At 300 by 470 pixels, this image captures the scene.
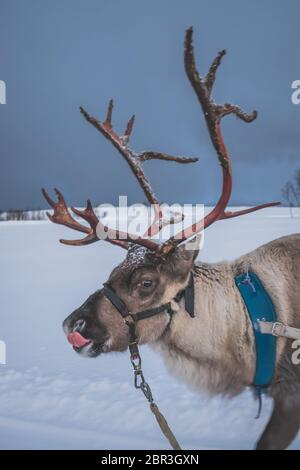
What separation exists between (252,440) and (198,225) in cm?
187

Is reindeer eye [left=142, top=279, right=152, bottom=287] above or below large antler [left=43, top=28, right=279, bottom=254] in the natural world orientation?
below

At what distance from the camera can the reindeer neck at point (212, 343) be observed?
2.69 m

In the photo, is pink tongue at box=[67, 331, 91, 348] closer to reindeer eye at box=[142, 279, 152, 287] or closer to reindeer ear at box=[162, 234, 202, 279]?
reindeer eye at box=[142, 279, 152, 287]

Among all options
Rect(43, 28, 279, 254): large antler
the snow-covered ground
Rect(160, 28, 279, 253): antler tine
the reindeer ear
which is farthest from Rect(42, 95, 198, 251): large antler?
the snow-covered ground

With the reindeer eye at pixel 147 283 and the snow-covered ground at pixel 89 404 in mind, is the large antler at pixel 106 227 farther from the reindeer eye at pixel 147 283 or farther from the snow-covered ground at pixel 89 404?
the snow-covered ground at pixel 89 404

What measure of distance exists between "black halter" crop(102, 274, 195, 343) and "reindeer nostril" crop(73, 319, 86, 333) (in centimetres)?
23

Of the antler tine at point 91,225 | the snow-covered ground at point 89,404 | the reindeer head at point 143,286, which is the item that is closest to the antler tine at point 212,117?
the reindeer head at point 143,286

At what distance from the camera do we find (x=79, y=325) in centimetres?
262

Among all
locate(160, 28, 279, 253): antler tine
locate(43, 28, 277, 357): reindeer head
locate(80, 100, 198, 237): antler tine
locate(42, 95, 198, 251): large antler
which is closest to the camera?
locate(160, 28, 279, 253): antler tine

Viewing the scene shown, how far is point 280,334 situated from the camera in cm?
256

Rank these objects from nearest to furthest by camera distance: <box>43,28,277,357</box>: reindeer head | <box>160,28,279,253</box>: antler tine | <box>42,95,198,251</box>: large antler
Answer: <box>160,28,279,253</box>: antler tine, <box>43,28,277,357</box>: reindeer head, <box>42,95,198,251</box>: large antler

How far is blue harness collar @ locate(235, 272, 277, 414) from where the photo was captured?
2.61 meters

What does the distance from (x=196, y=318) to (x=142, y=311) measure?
36cm
